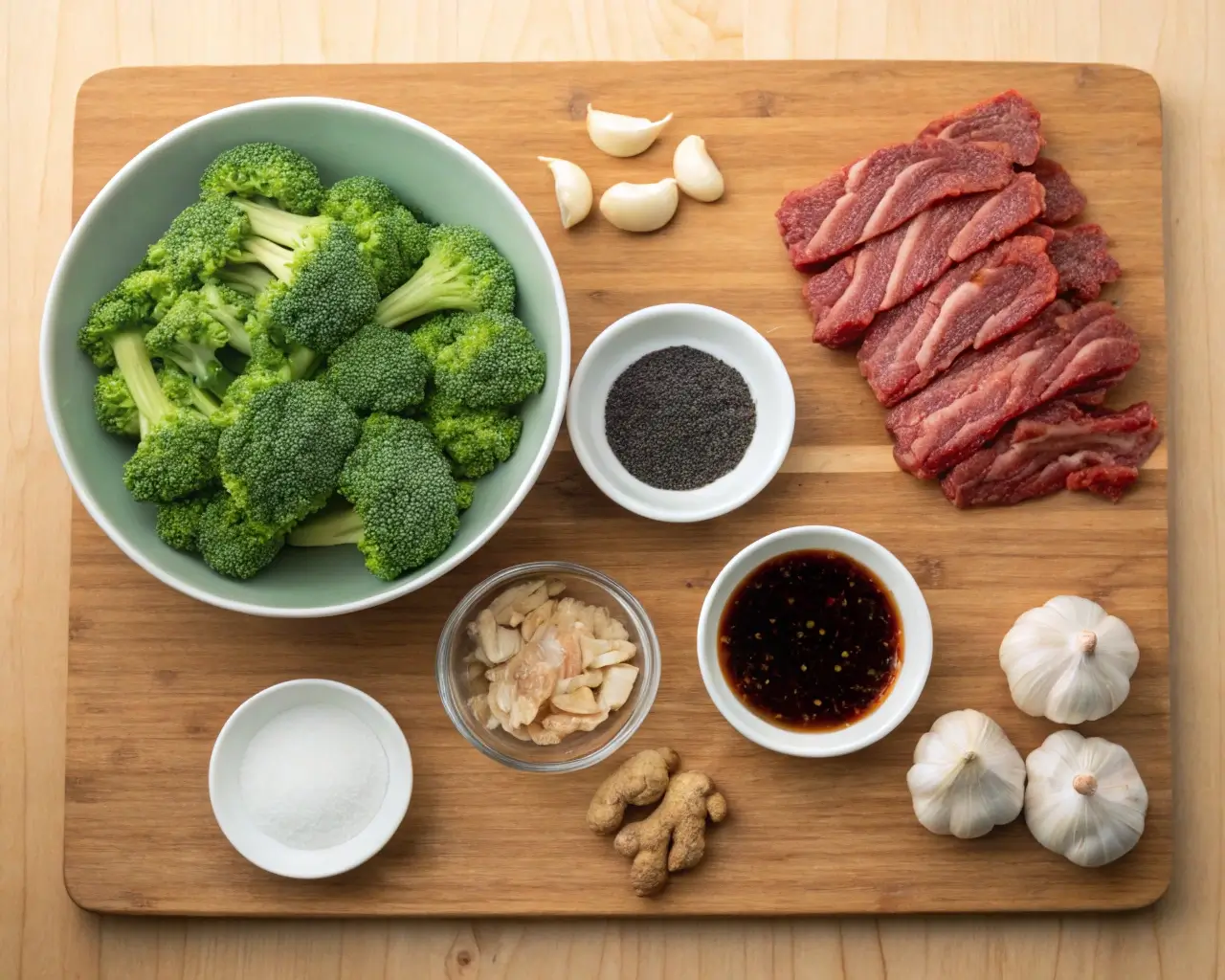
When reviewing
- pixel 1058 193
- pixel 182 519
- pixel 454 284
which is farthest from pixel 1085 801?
pixel 182 519

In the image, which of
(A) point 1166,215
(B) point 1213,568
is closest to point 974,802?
(B) point 1213,568

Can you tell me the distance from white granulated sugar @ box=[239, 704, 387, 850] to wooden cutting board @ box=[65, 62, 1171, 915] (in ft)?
0.34

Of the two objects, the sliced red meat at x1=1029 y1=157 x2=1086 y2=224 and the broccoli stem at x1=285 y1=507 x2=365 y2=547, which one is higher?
the sliced red meat at x1=1029 y1=157 x2=1086 y2=224

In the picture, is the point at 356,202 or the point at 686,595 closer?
the point at 356,202

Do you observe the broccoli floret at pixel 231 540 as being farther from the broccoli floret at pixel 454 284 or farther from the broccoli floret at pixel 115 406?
the broccoli floret at pixel 454 284

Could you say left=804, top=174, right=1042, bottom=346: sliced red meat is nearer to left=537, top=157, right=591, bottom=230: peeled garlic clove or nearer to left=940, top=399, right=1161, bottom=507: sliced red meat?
left=940, top=399, right=1161, bottom=507: sliced red meat

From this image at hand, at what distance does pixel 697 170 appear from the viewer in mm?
2379

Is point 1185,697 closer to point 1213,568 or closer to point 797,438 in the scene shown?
point 1213,568

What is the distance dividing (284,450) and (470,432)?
371 millimetres

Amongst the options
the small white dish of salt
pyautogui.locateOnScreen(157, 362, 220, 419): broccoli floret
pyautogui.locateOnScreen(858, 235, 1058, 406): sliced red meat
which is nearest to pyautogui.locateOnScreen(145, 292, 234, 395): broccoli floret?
pyautogui.locateOnScreen(157, 362, 220, 419): broccoli floret

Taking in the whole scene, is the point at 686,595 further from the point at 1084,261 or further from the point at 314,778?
the point at 1084,261

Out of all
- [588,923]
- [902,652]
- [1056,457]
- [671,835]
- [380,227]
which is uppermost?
[380,227]

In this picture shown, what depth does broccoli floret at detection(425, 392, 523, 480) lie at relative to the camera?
2143 millimetres

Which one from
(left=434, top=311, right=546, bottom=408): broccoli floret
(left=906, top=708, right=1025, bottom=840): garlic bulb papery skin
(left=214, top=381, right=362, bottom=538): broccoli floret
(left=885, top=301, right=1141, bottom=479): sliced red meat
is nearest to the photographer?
(left=214, top=381, right=362, bottom=538): broccoli floret
